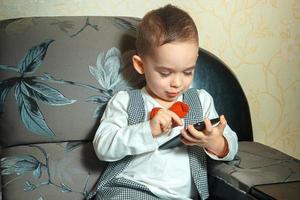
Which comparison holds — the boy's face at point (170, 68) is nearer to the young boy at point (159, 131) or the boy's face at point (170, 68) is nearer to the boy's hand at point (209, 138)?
the young boy at point (159, 131)

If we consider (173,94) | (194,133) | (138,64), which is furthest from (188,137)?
(138,64)

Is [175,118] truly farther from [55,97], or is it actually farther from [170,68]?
[55,97]

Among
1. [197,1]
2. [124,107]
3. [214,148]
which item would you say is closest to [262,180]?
[214,148]

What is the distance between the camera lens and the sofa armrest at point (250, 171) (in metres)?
1.00

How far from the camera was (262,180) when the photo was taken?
99 cm

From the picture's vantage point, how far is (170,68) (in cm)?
104

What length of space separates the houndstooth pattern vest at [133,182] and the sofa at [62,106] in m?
0.03

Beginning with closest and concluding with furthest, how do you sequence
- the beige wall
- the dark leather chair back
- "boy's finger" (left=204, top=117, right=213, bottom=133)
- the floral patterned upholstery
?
"boy's finger" (left=204, top=117, right=213, bottom=133) → the floral patterned upholstery → the dark leather chair back → the beige wall

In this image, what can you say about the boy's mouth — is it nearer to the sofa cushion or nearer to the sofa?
the sofa

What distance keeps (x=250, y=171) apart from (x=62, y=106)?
46 centimetres

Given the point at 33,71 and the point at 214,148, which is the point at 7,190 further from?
the point at 214,148

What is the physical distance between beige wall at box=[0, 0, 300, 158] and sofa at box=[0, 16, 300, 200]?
0.70 feet

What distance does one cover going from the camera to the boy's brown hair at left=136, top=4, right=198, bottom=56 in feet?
3.36

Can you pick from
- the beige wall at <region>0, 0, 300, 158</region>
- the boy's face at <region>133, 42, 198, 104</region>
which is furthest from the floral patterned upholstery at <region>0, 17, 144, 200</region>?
the beige wall at <region>0, 0, 300, 158</region>
